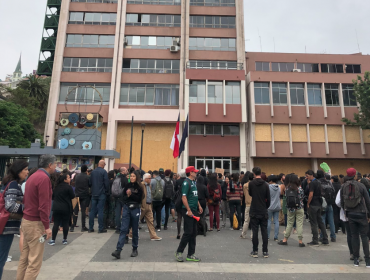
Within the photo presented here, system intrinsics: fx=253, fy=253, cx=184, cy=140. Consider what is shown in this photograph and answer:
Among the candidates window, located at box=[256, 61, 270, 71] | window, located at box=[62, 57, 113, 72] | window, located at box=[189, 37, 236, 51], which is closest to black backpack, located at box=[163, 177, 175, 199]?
window, located at box=[62, 57, 113, 72]

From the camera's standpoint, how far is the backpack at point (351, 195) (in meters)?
5.50

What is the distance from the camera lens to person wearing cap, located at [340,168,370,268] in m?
5.40

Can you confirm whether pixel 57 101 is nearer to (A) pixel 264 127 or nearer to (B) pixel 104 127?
(B) pixel 104 127

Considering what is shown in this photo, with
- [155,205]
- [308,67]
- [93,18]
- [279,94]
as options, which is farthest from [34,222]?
[308,67]

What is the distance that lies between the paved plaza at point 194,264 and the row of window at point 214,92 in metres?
19.1

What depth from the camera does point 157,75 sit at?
88.8 ft

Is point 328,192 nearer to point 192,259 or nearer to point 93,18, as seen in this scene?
point 192,259

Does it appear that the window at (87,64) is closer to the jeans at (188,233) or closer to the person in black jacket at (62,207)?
the person in black jacket at (62,207)

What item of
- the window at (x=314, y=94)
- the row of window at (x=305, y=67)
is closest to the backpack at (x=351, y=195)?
the window at (x=314, y=94)

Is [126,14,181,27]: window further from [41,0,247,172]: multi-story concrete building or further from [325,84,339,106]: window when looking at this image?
[325,84,339,106]: window

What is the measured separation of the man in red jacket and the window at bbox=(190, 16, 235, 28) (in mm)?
28698

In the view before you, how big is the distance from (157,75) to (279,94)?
504 inches

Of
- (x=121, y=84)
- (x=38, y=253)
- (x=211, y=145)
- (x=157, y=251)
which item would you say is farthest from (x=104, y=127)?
(x=38, y=253)

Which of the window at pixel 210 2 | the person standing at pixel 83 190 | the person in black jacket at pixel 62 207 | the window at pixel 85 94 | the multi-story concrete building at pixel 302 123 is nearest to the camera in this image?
the person in black jacket at pixel 62 207
